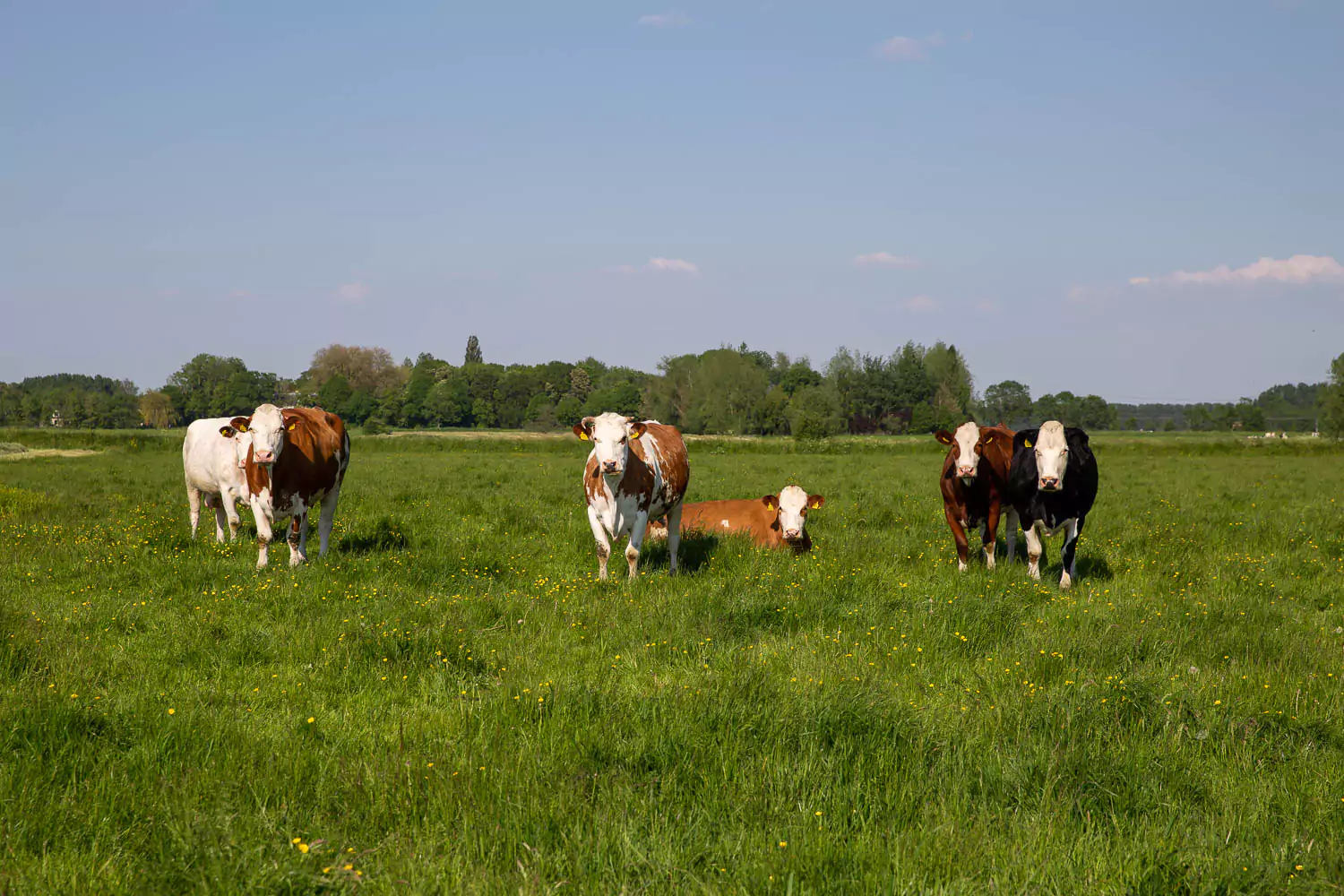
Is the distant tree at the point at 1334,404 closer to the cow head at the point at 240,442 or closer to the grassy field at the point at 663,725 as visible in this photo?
the grassy field at the point at 663,725

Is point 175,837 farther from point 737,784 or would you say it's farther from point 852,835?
point 852,835

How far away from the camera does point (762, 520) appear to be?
1327 cm

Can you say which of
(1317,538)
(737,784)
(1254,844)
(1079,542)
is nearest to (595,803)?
(737,784)

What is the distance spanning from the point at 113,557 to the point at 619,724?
7913 mm

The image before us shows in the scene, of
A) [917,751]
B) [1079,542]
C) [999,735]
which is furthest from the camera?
[1079,542]

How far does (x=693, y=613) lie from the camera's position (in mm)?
7539

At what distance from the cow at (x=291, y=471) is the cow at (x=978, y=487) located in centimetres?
793

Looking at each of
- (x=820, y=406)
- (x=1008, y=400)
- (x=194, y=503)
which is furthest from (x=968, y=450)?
(x=1008, y=400)

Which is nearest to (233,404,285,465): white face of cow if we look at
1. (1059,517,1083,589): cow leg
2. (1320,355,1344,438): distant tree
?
(1059,517,1083,589): cow leg

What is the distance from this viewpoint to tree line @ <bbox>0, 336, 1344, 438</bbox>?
345 feet

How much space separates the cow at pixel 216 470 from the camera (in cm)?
1173

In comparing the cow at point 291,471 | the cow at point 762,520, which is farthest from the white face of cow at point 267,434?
the cow at point 762,520

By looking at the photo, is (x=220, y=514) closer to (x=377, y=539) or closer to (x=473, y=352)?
(x=377, y=539)

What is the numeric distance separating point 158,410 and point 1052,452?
149m
